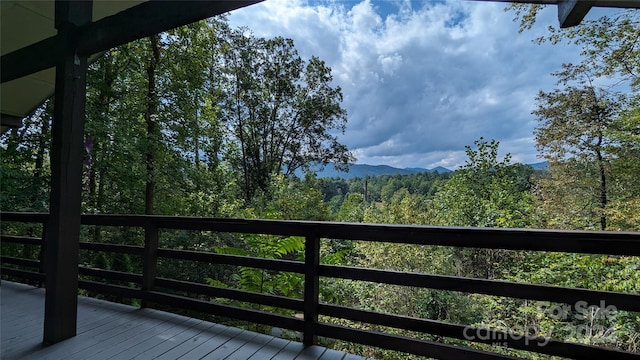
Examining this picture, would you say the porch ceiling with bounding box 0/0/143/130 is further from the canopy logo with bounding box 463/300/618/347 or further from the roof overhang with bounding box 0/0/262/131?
the canopy logo with bounding box 463/300/618/347

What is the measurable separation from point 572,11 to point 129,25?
7.83 feet

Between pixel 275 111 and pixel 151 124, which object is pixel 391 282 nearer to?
pixel 151 124

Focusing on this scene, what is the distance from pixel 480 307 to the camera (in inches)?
191

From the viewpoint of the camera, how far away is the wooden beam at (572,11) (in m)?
1.32

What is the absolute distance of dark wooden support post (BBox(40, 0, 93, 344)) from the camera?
2.00 m

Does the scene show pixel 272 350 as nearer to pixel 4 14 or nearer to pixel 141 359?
pixel 141 359

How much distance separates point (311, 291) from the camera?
208cm

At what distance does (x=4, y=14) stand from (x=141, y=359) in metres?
2.62

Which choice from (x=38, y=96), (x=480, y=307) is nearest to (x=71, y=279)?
(x=38, y=96)

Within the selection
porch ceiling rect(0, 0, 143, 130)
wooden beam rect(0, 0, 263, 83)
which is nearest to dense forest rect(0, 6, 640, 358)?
porch ceiling rect(0, 0, 143, 130)

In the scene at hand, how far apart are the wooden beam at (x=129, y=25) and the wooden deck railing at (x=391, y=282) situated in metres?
1.33

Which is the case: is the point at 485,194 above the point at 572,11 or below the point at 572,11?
below

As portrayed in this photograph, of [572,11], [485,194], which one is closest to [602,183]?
[485,194]

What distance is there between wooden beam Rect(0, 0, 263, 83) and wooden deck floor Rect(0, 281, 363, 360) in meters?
1.85
